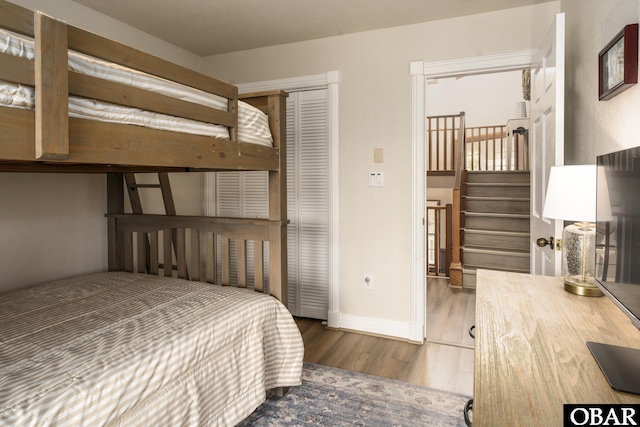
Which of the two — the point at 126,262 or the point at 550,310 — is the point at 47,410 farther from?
the point at 126,262

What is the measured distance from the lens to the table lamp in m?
1.42

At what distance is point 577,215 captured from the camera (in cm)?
143

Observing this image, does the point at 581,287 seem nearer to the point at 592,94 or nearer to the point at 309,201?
the point at 592,94

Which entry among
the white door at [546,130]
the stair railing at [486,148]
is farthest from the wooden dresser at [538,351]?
the stair railing at [486,148]

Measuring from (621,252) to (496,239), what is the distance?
141 inches

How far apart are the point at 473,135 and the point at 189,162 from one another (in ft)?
20.1

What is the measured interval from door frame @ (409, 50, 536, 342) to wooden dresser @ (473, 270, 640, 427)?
1327 mm

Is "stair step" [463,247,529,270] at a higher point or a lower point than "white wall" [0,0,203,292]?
lower

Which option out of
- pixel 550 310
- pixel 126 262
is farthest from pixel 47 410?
pixel 126 262

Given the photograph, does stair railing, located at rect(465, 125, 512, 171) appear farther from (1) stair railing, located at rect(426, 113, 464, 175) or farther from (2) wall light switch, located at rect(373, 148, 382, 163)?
(2) wall light switch, located at rect(373, 148, 382, 163)

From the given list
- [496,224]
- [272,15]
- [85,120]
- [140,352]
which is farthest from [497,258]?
[85,120]

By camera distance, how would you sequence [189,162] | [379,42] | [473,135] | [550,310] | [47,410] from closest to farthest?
1. [47,410]
2. [550,310]
3. [189,162]
4. [379,42]
5. [473,135]

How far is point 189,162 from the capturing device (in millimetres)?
1617

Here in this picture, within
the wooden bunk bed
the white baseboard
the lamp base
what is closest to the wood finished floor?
the white baseboard
